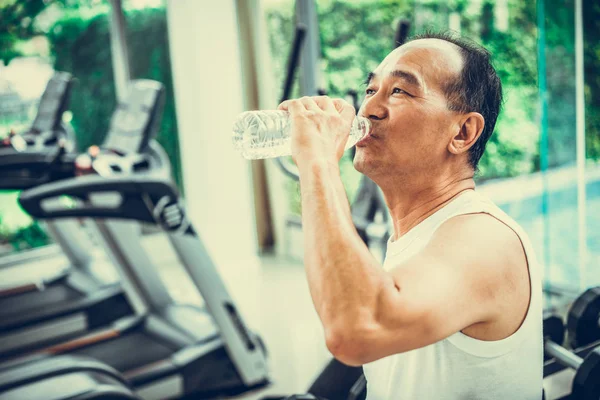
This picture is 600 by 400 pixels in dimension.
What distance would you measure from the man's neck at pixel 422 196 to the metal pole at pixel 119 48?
163 inches

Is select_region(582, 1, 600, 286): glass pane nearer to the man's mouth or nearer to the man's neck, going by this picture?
the man's neck

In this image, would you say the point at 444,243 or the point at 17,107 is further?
the point at 17,107

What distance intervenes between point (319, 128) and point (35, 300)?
11.0 ft

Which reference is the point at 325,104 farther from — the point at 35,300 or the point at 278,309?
the point at 35,300

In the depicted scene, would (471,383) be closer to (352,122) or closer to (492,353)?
(492,353)

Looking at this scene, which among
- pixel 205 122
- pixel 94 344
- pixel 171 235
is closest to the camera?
pixel 171 235

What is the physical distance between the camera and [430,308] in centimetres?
73

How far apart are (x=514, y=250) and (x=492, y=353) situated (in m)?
0.15

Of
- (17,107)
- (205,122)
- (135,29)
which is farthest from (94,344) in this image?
(135,29)

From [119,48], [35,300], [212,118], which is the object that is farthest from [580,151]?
[119,48]

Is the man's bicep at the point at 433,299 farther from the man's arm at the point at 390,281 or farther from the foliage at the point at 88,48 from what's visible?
the foliage at the point at 88,48

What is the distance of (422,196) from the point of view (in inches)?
39.2

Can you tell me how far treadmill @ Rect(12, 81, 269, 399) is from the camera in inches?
93.5

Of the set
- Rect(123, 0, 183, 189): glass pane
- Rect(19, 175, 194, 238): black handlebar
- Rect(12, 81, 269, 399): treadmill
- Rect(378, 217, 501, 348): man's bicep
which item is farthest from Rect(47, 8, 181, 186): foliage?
Rect(378, 217, 501, 348): man's bicep
